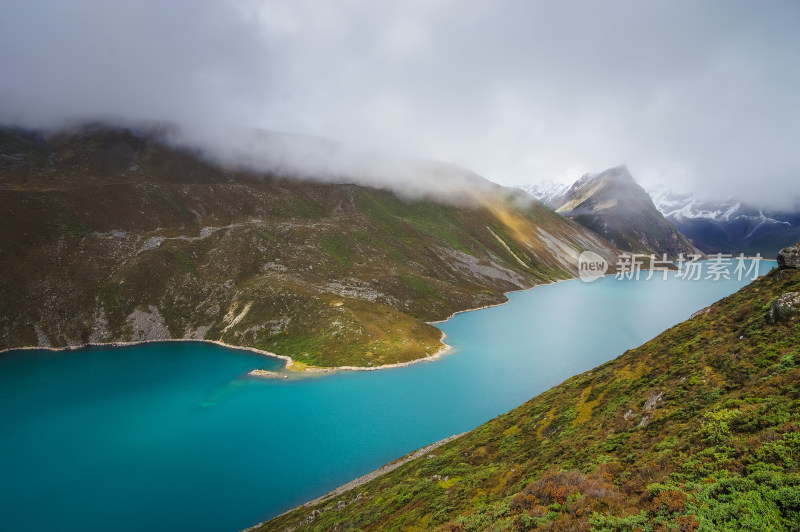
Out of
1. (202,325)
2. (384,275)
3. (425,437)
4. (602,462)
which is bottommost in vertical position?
(425,437)

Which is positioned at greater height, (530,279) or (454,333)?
(530,279)

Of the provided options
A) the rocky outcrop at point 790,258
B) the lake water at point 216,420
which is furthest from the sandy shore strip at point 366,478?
the rocky outcrop at point 790,258

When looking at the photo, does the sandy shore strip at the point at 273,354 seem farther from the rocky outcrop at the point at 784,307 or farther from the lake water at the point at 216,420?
the rocky outcrop at the point at 784,307

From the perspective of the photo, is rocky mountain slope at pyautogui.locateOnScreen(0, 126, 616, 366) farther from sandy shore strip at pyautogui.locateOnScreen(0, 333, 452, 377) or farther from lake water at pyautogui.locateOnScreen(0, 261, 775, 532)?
lake water at pyautogui.locateOnScreen(0, 261, 775, 532)

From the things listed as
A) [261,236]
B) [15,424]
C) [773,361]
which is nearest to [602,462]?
[773,361]

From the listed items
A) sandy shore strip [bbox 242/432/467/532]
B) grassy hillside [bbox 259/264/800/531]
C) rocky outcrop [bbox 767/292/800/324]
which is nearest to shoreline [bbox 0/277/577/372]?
sandy shore strip [bbox 242/432/467/532]

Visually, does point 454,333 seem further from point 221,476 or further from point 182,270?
point 182,270
